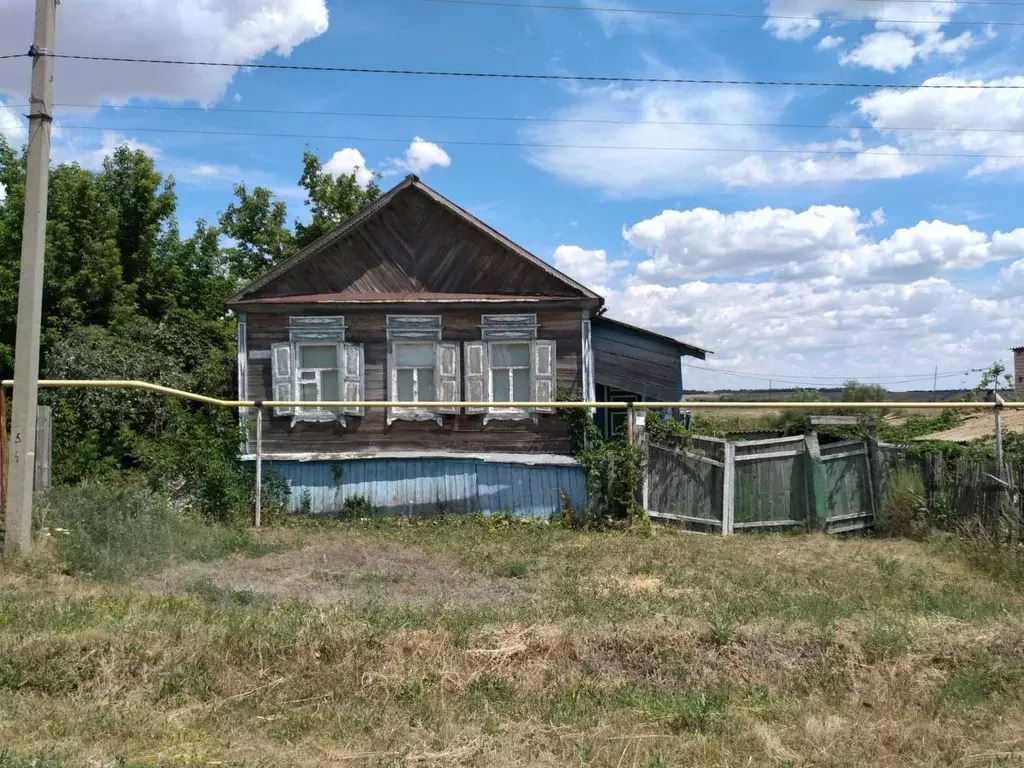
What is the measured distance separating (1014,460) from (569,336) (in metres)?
7.19

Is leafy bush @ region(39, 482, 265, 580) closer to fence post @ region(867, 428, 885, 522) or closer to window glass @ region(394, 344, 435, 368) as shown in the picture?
window glass @ region(394, 344, 435, 368)

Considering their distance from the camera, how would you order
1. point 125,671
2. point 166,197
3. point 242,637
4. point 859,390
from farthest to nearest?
point 859,390
point 166,197
point 242,637
point 125,671

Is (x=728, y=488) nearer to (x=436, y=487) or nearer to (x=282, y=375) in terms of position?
(x=436, y=487)

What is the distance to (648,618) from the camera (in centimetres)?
695

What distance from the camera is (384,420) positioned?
15297mm

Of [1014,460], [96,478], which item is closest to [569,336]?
[1014,460]

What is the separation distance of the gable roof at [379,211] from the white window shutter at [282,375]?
1119mm

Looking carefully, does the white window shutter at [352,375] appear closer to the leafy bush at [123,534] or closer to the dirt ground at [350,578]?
the leafy bush at [123,534]

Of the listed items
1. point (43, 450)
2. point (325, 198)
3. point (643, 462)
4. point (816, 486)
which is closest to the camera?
point (43, 450)

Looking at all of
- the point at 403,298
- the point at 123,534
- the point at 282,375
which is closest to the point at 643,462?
the point at 403,298

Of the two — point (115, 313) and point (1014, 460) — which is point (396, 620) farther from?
point (115, 313)

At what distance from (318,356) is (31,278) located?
6.67 m

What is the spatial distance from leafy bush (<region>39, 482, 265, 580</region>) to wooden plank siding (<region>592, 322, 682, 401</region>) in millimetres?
7237

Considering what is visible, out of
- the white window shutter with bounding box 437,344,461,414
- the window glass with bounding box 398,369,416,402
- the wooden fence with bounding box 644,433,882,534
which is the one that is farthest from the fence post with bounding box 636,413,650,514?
the window glass with bounding box 398,369,416,402
